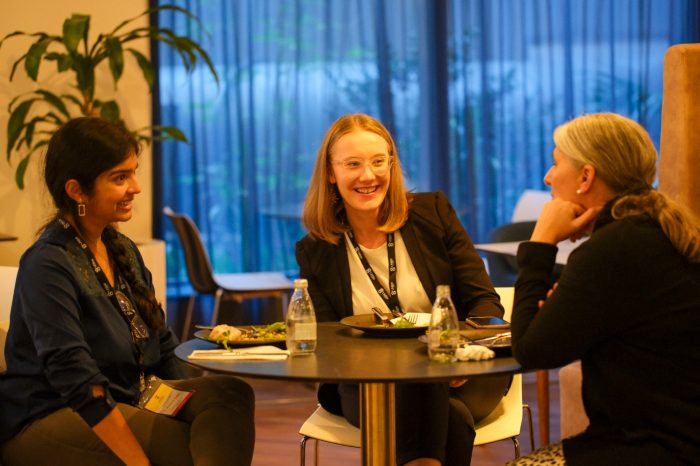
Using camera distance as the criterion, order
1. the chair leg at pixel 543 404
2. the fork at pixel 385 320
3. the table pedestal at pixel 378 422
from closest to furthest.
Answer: the table pedestal at pixel 378 422 → the fork at pixel 385 320 → the chair leg at pixel 543 404

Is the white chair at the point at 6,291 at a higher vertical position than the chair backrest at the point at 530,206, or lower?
higher

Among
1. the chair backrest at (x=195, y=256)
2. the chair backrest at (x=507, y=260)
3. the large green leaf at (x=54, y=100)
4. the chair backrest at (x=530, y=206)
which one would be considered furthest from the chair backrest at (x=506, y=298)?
the large green leaf at (x=54, y=100)

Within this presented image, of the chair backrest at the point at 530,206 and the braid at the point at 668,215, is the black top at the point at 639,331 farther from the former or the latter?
the chair backrest at the point at 530,206

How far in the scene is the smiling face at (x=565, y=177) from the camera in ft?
6.57

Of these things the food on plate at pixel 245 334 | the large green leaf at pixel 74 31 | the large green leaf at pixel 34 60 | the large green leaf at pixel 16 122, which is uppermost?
the large green leaf at pixel 74 31

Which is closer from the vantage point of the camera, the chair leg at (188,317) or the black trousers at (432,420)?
the black trousers at (432,420)

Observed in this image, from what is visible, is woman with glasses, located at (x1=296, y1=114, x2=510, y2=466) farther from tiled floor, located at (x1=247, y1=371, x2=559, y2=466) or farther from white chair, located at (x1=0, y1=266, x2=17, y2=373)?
tiled floor, located at (x1=247, y1=371, x2=559, y2=466)

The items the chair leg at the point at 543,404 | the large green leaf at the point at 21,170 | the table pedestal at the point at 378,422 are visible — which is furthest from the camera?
the large green leaf at the point at 21,170

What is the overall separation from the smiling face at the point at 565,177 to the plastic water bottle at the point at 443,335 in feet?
1.10

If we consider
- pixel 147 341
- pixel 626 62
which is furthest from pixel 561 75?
pixel 147 341

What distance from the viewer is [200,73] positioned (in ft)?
20.7

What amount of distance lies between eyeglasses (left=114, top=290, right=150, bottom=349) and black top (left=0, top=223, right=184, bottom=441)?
0.9 inches

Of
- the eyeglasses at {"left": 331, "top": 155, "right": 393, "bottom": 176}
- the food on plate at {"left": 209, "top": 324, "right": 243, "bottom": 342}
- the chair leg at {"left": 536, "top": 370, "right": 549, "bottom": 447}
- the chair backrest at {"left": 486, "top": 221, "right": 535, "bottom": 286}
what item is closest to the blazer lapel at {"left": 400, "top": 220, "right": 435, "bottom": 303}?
the eyeglasses at {"left": 331, "top": 155, "right": 393, "bottom": 176}

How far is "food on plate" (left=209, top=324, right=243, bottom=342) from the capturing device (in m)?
2.27
